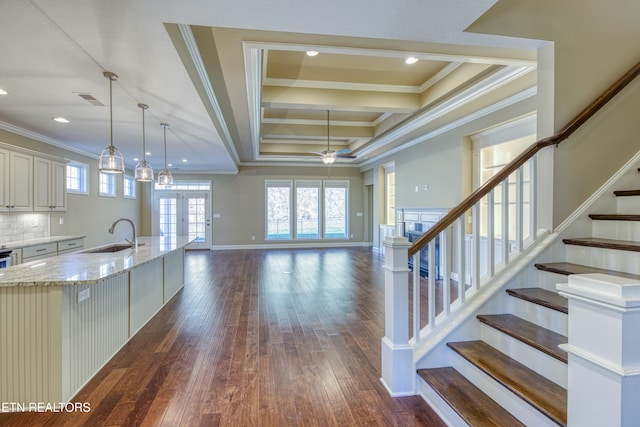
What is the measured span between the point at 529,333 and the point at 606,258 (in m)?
0.77

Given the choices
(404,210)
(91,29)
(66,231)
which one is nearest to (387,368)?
(91,29)

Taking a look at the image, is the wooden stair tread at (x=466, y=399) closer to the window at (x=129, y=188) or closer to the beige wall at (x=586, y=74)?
the beige wall at (x=586, y=74)

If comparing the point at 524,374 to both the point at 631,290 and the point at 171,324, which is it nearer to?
the point at 631,290

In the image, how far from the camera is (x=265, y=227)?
10055 mm

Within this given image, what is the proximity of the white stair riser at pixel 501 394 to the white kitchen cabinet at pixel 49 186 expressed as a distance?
6315 millimetres

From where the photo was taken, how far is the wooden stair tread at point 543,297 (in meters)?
1.83

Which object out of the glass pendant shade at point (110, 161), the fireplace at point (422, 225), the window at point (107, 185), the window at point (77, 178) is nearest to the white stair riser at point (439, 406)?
the glass pendant shade at point (110, 161)

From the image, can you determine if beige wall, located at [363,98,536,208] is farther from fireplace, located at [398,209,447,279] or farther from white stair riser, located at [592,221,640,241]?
white stair riser, located at [592,221,640,241]

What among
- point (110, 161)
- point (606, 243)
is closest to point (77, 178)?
point (110, 161)

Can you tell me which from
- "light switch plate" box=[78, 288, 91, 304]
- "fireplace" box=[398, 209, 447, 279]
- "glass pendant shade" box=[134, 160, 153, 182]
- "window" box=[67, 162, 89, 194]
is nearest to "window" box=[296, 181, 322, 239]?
"fireplace" box=[398, 209, 447, 279]

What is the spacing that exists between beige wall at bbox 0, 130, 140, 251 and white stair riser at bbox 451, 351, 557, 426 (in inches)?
252

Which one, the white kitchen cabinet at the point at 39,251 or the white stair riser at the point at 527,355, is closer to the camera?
the white stair riser at the point at 527,355

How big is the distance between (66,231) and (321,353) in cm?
592

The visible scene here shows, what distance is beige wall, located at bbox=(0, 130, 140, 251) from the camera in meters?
5.30
